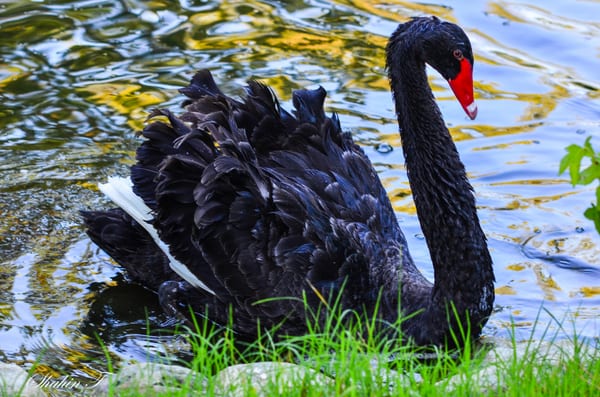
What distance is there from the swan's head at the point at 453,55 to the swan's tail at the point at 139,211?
1.34m

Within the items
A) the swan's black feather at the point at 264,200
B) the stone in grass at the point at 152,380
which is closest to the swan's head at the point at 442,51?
the swan's black feather at the point at 264,200

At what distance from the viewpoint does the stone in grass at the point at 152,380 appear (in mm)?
3209

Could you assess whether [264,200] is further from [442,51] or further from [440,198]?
[442,51]

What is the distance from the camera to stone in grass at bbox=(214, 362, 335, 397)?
3.13 metres

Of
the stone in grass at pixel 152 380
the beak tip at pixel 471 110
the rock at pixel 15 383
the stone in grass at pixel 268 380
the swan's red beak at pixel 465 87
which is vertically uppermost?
the swan's red beak at pixel 465 87

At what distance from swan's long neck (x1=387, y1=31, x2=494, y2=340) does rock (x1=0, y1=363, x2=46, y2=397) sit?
155 centimetres

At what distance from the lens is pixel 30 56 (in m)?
7.10

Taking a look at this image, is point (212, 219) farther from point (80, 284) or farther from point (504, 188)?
point (504, 188)

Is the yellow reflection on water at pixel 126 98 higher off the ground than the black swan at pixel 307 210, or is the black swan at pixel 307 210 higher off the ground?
the black swan at pixel 307 210

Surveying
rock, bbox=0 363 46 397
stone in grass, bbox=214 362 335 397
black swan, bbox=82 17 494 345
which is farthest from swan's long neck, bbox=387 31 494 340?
rock, bbox=0 363 46 397

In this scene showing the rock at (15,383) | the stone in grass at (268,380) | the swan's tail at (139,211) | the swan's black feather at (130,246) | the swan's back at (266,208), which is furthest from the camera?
the swan's black feather at (130,246)

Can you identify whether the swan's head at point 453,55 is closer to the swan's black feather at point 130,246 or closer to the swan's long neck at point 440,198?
the swan's long neck at point 440,198

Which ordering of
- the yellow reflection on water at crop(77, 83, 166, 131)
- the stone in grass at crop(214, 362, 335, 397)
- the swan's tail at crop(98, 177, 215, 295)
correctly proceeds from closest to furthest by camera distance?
the stone in grass at crop(214, 362, 335, 397), the swan's tail at crop(98, 177, 215, 295), the yellow reflection on water at crop(77, 83, 166, 131)

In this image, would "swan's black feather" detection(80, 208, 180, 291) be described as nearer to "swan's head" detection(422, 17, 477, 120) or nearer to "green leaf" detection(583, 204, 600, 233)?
"swan's head" detection(422, 17, 477, 120)
